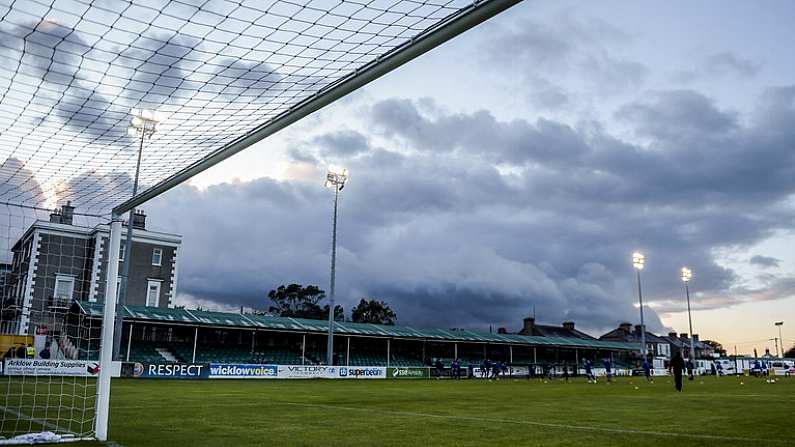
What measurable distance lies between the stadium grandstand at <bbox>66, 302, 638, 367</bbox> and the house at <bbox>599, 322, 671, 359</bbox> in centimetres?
4092

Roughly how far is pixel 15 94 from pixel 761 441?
39.3ft

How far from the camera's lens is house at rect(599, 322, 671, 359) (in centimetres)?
10131

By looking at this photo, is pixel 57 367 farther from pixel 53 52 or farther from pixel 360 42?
pixel 360 42

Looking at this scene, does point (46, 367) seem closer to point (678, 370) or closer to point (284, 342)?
point (678, 370)

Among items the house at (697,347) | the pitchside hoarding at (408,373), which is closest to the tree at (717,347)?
the house at (697,347)

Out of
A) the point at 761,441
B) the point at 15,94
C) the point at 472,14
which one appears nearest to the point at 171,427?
the point at 15,94

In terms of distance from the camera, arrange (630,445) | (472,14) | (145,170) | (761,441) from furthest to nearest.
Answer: (145,170) → (761,441) → (630,445) → (472,14)

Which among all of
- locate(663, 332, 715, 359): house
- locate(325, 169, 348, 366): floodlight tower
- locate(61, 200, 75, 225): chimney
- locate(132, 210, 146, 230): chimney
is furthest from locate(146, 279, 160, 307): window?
locate(663, 332, 715, 359): house

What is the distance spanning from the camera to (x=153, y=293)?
51531 millimetres

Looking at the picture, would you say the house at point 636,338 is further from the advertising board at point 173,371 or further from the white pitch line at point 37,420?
the white pitch line at point 37,420

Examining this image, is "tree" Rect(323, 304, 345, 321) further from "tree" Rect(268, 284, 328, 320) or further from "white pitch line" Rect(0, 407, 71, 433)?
"white pitch line" Rect(0, 407, 71, 433)

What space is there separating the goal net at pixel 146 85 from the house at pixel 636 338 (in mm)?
102061

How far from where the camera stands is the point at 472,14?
6.54 metres

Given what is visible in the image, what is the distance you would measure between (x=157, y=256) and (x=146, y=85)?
4582 cm
